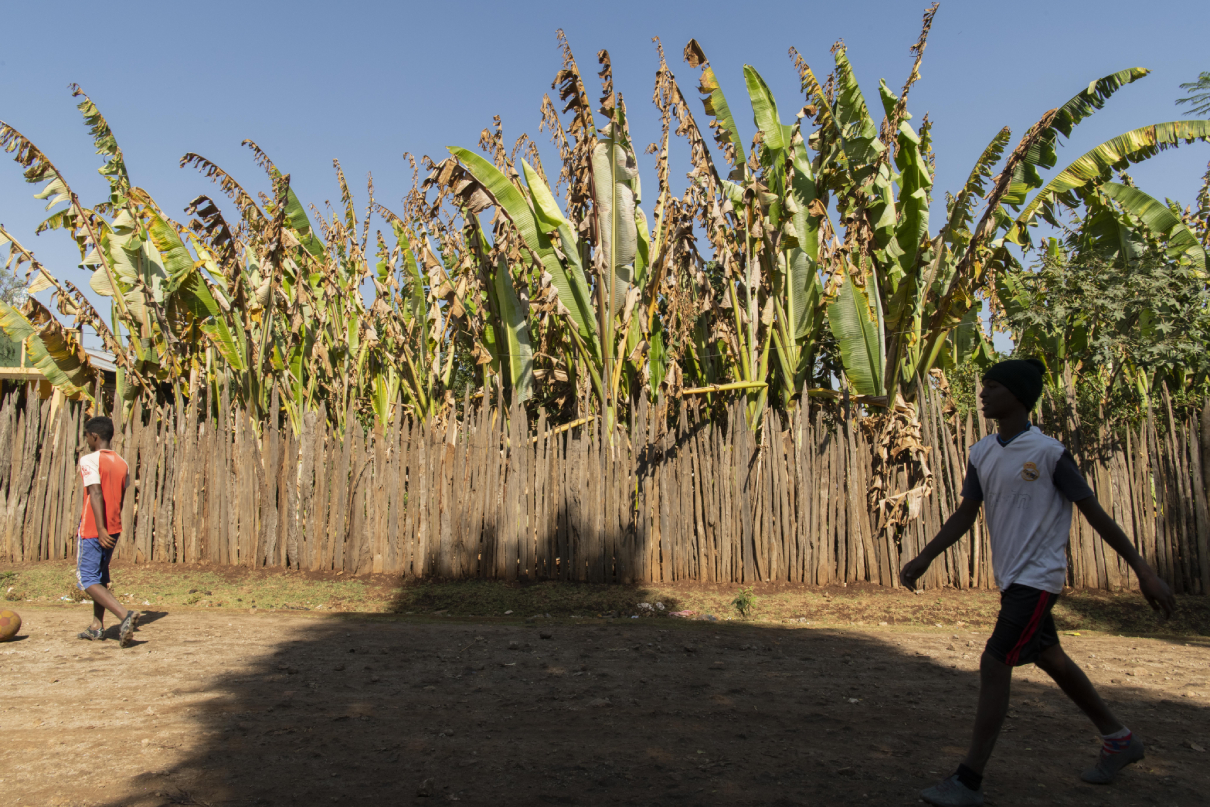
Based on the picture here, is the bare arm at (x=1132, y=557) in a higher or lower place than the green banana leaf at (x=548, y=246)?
lower

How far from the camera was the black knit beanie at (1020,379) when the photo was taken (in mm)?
3137

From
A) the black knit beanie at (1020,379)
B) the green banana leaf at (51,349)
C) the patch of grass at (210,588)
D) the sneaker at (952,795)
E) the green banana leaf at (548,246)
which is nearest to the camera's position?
the sneaker at (952,795)

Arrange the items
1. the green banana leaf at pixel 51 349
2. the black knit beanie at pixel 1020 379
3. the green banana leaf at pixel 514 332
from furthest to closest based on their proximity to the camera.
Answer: the green banana leaf at pixel 51 349 → the green banana leaf at pixel 514 332 → the black knit beanie at pixel 1020 379

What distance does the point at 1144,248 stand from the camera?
8461 millimetres

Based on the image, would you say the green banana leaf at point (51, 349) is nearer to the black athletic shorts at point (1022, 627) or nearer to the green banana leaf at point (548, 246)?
the green banana leaf at point (548, 246)

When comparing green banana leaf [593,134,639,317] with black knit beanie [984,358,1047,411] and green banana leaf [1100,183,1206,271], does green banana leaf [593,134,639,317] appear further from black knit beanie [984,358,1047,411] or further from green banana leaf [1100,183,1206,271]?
black knit beanie [984,358,1047,411]

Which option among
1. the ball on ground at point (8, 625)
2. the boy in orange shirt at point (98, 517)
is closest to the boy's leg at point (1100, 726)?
the boy in orange shirt at point (98, 517)

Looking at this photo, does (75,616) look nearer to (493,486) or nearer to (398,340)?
(493,486)

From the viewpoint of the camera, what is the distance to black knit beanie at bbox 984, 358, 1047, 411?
3.14 meters

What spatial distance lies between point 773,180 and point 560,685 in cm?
579

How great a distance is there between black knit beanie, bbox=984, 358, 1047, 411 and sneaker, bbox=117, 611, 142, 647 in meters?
5.41

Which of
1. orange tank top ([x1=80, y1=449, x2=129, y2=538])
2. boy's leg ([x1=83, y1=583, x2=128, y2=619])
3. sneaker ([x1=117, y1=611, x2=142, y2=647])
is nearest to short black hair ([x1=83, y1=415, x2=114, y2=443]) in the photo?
orange tank top ([x1=80, y1=449, x2=129, y2=538])

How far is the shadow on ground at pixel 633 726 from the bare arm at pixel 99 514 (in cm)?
84

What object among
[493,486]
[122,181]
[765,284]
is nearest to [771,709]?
[493,486]
